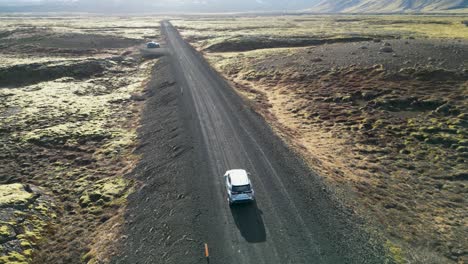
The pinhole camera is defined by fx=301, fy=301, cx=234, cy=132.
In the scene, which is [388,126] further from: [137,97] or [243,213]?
[137,97]

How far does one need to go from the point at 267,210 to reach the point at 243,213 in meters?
1.89

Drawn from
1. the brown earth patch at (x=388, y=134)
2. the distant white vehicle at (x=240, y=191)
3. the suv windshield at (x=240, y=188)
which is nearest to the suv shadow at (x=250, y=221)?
the distant white vehicle at (x=240, y=191)

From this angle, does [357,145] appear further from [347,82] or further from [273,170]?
[347,82]

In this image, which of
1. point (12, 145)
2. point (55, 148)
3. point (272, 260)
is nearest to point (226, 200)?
point (272, 260)

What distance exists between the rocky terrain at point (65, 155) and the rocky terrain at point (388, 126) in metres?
19.7

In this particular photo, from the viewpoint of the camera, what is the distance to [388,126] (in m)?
37.7

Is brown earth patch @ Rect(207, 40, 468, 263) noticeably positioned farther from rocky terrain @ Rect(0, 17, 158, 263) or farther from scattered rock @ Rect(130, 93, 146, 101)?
rocky terrain @ Rect(0, 17, 158, 263)

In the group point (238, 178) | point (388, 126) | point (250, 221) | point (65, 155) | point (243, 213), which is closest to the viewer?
point (250, 221)

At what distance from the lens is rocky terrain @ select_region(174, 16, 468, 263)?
894 inches

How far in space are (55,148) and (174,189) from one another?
20.5 m

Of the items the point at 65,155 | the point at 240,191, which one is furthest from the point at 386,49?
the point at 65,155

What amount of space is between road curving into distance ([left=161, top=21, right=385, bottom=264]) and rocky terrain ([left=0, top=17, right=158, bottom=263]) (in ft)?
24.3

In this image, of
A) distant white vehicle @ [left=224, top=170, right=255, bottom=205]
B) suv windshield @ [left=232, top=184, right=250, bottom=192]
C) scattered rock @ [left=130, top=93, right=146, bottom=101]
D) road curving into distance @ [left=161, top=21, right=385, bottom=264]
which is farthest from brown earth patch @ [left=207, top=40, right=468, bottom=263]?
scattered rock @ [left=130, top=93, right=146, bottom=101]

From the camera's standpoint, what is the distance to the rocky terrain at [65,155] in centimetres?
2238
